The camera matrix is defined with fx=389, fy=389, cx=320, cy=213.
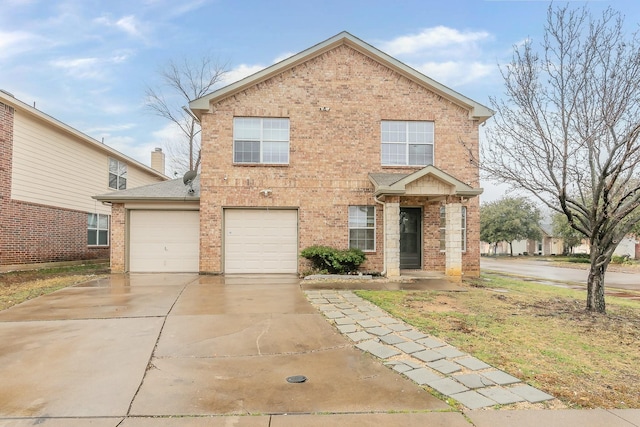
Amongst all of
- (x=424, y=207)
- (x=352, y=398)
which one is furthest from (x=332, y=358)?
(x=424, y=207)

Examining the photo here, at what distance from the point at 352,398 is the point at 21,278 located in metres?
A: 13.1

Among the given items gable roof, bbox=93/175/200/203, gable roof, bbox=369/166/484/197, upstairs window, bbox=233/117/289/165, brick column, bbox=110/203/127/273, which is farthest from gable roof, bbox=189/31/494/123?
brick column, bbox=110/203/127/273

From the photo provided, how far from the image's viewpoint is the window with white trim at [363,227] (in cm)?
1369

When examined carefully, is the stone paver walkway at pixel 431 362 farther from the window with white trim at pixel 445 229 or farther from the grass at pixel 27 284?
the window with white trim at pixel 445 229

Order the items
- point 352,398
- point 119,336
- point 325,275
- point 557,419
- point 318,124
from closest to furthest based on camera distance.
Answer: point 557,419, point 352,398, point 119,336, point 325,275, point 318,124

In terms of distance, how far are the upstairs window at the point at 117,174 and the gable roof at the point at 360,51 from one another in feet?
34.0

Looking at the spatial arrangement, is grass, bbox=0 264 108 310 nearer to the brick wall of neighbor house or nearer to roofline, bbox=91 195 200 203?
roofline, bbox=91 195 200 203

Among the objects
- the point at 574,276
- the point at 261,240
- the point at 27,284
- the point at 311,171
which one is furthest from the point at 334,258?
the point at 574,276

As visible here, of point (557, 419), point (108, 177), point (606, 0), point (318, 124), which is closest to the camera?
point (557, 419)

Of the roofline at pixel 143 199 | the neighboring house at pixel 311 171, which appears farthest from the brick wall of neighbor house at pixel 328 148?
the roofline at pixel 143 199

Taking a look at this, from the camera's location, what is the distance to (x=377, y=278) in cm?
1220

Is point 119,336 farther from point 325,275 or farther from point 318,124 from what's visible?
point 318,124

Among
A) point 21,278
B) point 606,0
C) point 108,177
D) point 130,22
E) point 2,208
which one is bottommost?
point 21,278

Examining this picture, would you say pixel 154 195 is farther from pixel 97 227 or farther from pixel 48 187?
A: pixel 97 227
